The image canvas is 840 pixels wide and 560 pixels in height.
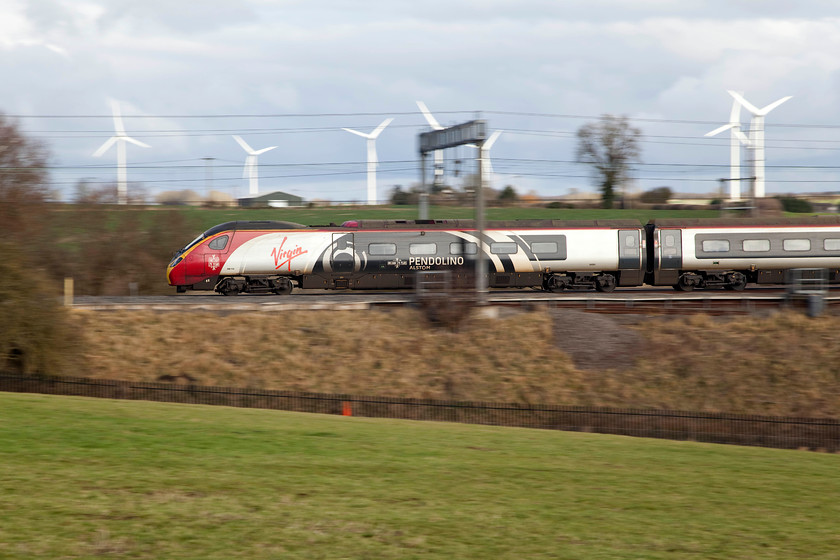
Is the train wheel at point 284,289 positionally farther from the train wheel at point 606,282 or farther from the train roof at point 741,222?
the train roof at point 741,222

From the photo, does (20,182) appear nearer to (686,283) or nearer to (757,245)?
(686,283)

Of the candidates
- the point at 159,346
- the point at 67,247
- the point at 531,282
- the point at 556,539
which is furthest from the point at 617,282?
the point at 556,539

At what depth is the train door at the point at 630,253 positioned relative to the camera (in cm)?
3794

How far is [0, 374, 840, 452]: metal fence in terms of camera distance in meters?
17.9

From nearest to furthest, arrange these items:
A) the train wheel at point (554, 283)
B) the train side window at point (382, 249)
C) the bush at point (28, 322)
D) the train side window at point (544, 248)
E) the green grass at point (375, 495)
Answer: the green grass at point (375, 495)
the bush at point (28, 322)
the train side window at point (382, 249)
the train side window at point (544, 248)
the train wheel at point (554, 283)

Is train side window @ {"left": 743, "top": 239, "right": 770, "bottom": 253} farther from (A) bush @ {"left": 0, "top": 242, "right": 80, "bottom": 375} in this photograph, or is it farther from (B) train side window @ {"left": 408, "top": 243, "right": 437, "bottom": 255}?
(A) bush @ {"left": 0, "top": 242, "right": 80, "bottom": 375}

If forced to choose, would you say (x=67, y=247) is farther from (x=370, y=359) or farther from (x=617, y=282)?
(x=617, y=282)

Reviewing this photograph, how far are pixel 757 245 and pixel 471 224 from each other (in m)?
14.5

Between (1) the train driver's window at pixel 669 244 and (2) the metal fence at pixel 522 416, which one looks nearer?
(2) the metal fence at pixel 522 416

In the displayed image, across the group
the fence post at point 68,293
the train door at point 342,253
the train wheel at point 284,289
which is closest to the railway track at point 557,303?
the fence post at point 68,293

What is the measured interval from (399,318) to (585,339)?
7.43 meters

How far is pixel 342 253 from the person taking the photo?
36.2 m

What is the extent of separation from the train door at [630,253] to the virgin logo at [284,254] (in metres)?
15.8

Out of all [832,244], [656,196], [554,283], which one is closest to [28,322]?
[554,283]
